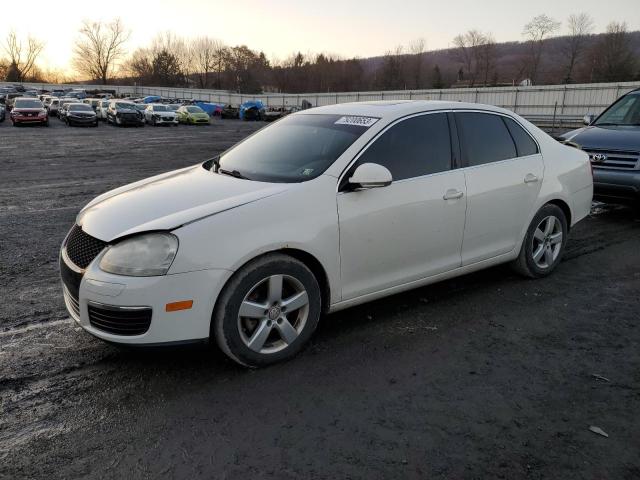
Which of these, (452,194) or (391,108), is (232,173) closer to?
(391,108)

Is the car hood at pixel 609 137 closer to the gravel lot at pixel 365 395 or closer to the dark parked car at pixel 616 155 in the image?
the dark parked car at pixel 616 155

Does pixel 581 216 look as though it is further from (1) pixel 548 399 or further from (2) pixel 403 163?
(1) pixel 548 399

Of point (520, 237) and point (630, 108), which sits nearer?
point (520, 237)

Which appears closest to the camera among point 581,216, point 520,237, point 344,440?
point 344,440

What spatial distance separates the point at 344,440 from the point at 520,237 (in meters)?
2.93

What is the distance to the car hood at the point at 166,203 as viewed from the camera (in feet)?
10.6

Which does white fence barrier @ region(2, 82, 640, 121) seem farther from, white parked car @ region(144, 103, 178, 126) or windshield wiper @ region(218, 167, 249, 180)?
windshield wiper @ region(218, 167, 249, 180)

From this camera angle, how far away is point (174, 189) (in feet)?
12.5

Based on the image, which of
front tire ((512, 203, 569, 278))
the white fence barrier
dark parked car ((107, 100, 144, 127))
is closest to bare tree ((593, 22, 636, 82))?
the white fence barrier

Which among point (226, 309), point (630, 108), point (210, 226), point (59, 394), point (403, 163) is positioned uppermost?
point (630, 108)

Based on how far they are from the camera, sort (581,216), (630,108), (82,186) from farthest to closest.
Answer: (82,186) → (630,108) → (581,216)

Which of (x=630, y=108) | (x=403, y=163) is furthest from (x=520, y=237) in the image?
(x=630, y=108)

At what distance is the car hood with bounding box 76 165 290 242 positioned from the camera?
322cm

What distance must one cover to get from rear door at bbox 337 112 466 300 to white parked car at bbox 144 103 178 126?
3527 centimetres
